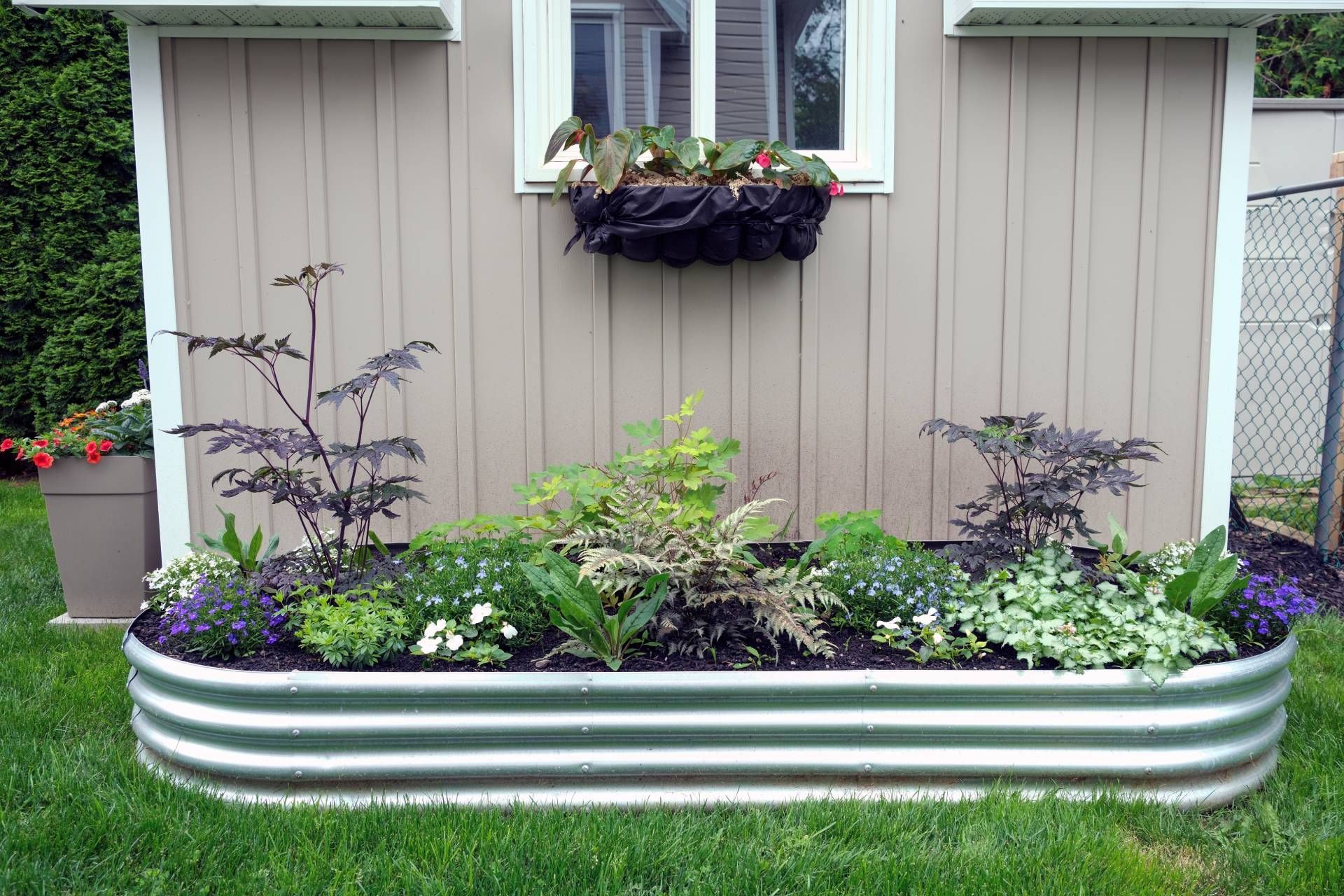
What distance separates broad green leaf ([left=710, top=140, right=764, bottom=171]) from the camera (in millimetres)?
3174

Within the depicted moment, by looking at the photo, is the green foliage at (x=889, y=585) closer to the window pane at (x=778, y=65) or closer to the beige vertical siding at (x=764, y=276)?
the beige vertical siding at (x=764, y=276)

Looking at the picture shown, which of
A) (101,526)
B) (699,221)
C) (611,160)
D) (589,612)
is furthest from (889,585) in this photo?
(101,526)

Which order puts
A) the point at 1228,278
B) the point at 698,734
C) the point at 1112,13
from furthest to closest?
the point at 1228,278
the point at 1112,13
the point at 698,734

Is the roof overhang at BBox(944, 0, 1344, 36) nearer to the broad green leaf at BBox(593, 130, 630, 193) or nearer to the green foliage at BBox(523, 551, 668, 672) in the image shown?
the broad green leaf at BBox(593, 130, 630, 193)

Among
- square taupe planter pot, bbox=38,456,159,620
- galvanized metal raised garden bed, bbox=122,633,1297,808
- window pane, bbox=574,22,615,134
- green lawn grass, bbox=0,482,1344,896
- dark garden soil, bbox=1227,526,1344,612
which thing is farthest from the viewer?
dark garden soil, bbox=1227,526,1344,612

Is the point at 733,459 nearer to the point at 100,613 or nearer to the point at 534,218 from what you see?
the point at 534,218

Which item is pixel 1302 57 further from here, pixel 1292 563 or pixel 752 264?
pixel 752 264

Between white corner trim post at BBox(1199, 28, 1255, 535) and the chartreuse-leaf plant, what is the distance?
1.47 m

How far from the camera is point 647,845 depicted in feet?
7.06

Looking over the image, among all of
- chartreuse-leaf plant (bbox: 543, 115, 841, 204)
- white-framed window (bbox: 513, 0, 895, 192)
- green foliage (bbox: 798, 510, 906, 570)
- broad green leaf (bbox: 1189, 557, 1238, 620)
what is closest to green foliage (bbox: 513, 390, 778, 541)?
green foliage (bbox: 798, 510, 906, 570)

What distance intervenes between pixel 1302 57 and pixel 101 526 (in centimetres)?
930

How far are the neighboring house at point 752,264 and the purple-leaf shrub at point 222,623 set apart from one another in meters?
0.95

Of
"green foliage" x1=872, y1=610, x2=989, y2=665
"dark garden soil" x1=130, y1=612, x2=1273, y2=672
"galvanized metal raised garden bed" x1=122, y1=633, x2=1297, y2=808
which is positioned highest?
"green foliage" x1=872, y1=610, x2=989, y2=665

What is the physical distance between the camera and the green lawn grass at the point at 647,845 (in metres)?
2.04
